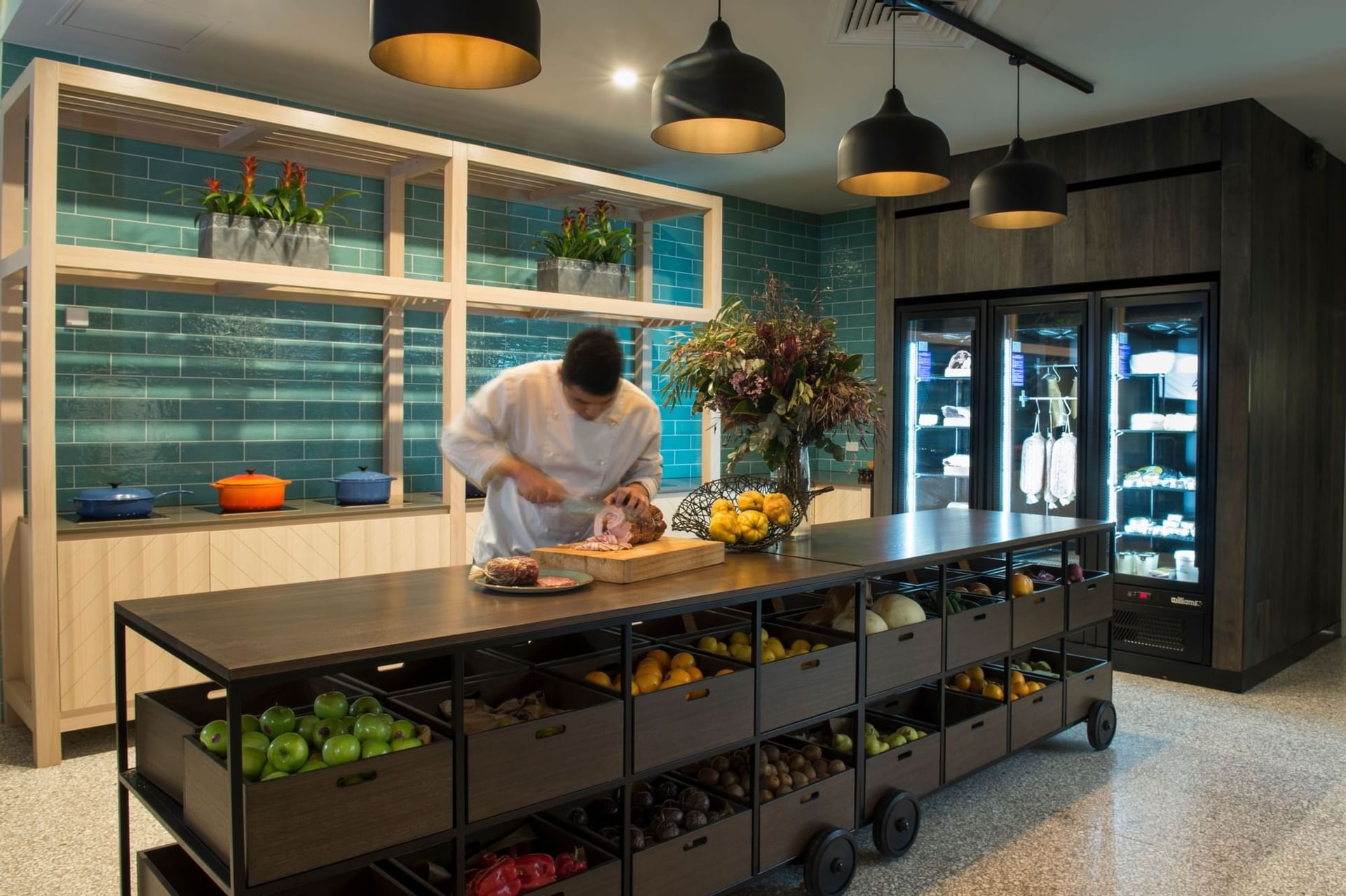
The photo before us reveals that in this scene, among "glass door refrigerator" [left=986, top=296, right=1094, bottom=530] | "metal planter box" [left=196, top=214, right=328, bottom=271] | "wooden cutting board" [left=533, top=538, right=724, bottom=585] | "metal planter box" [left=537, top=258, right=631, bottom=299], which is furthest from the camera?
"glass door refrigerator" [left=986, top=296, right=1094, bottom=530]

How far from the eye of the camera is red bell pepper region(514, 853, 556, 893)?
214cm

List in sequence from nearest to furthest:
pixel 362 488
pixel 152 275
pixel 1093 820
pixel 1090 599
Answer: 1. pixel 1093 820
2. pixel 152 275
3. pixel 1090 599
4. pixel 362 488

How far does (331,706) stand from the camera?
2.02 meters

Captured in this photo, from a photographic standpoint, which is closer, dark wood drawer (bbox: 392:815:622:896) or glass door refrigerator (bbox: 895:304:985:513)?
dark wood drawer (bbox: 392:815:622:896)

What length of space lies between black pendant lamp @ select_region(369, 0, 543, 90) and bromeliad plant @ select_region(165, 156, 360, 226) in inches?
86.7

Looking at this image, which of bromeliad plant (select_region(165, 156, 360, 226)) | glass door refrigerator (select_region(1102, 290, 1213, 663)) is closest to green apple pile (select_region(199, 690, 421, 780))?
bromeliad plant (select_region(165, 156, 360, 226))

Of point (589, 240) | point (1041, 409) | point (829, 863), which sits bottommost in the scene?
point (829, 863)

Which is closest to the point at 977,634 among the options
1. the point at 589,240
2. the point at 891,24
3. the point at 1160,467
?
the point at 891,24

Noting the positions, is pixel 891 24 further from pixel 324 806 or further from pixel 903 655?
pixel 324 806

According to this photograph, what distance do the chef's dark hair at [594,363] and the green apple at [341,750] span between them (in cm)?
137

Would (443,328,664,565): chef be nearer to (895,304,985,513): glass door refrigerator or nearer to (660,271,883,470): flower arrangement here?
(660,271,883,470): flower arrangement

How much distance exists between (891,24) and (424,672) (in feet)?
9.87

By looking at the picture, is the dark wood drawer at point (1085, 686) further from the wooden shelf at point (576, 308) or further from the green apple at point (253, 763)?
the green apple at point (253, 763)

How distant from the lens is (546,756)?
6.91 feet
